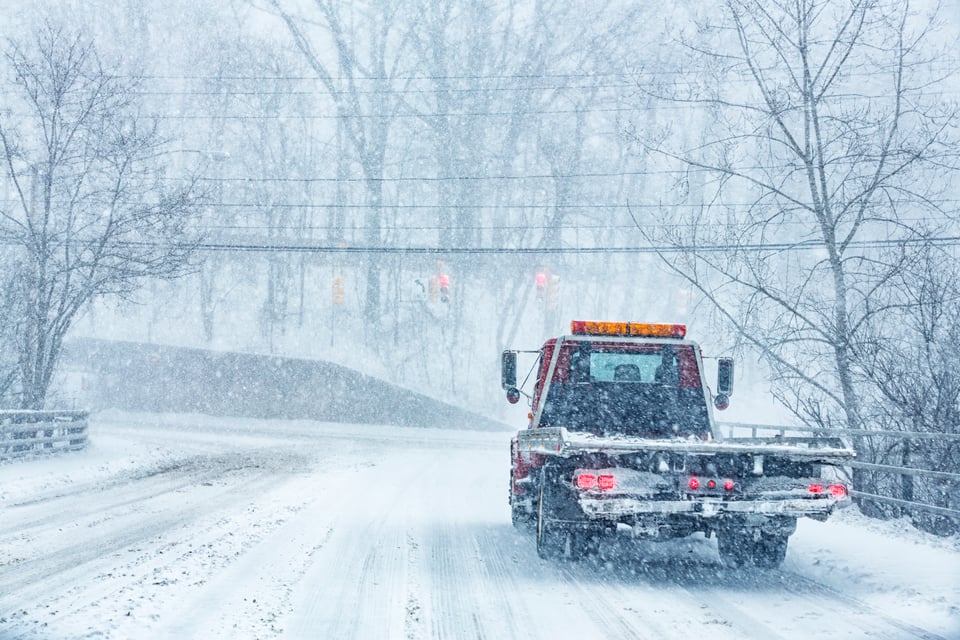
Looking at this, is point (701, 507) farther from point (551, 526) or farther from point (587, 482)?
point (551, 526)

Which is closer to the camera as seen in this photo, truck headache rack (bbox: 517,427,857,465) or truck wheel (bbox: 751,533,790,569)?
truck headache rack (bbox: 517,427,857,465)

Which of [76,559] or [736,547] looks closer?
[76,559]

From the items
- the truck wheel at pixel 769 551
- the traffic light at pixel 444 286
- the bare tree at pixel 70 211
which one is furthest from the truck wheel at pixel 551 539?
the traffic light at pixel 444 286

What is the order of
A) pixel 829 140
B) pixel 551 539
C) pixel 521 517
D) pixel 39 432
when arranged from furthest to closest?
pixel 39 432 < pixel 829 140 < pixel 521 517 < pixel 551 539

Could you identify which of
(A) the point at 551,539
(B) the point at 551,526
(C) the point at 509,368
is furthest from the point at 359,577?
(C) the point at 509,368

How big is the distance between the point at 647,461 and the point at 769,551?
184 centimetres

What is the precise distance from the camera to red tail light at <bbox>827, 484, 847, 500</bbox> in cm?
821

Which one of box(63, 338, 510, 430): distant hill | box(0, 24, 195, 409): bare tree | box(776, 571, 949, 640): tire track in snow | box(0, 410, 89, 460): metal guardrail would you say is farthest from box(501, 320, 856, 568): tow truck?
box(63, 338, 510, 430): distant hill

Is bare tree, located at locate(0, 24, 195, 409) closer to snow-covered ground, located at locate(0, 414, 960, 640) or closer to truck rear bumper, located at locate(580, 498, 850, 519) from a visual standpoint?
snow-covered ground, located at locate(0, 414, 960, 640)

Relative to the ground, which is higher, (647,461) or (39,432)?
(647,461)

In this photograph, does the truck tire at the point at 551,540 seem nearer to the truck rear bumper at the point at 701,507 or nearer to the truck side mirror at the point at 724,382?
the truck rear bumper at the point at 701,507

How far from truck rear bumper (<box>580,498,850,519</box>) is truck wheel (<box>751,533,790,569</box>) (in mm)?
909

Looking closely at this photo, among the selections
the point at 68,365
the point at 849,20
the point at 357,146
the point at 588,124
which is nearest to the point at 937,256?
the point at 849,20

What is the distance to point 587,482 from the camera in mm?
8086
